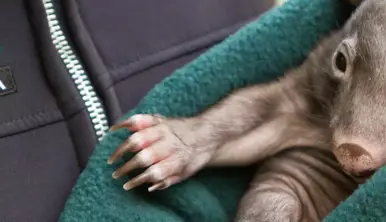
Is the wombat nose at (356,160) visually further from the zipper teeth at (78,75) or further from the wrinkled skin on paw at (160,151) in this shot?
the zipper teeth at (78,75)

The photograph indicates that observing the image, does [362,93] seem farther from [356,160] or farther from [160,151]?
[160,151]

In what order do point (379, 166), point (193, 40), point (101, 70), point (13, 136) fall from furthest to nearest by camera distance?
1. point (193, 40)
2. point (101, 70)
3. point (13, 136)
4. point (379, 166)

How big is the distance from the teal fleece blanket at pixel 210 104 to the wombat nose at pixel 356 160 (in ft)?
0.12

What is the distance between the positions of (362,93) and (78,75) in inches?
17.2

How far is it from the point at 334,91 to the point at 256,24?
198mm

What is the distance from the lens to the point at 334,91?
3.96ft

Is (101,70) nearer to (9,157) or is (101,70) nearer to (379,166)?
(9,157)

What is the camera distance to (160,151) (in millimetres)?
1115

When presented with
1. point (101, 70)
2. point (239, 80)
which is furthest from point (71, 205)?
point (239, 80)

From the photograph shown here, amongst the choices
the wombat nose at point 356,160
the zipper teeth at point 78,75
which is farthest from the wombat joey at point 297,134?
the zipper teeth at point 78,75

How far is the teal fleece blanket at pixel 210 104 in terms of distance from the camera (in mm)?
1104

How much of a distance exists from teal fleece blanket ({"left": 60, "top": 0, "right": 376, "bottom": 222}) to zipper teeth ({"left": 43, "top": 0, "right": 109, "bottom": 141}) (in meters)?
0.05

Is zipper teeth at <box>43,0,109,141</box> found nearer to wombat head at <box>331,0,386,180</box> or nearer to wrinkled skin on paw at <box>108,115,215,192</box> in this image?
wrinkled skin on paw at <box>108,115,215,192</box>

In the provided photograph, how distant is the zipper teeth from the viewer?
3.92ft
